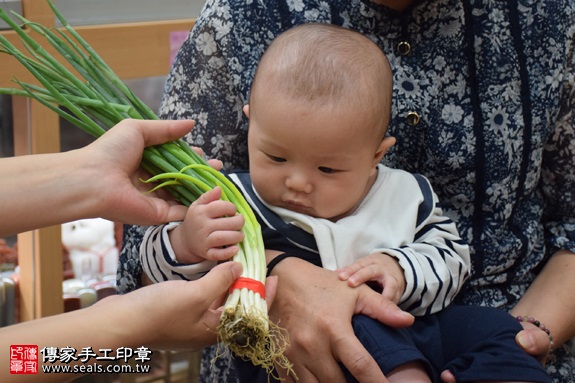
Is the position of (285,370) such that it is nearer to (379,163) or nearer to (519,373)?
(519,373)

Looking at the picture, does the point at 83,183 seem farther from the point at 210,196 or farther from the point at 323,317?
the point at 323,317

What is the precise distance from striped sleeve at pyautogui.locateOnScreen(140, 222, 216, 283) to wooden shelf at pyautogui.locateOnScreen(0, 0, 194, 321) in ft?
3.17

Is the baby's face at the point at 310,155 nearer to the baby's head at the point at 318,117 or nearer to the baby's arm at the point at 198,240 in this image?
the baby's head at the point at 318,117

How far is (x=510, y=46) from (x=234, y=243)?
31.5 inches

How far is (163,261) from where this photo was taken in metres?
1.44

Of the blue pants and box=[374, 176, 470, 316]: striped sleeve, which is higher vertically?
box=[374, 176, 470, 316]: striped sleeve

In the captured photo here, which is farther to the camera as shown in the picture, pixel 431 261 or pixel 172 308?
pixel 431 261

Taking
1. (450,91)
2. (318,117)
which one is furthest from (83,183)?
(450,91)

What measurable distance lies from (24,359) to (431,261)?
0.75m

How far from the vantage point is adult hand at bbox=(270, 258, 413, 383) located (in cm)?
132

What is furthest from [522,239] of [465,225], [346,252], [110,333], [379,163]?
[110,333]

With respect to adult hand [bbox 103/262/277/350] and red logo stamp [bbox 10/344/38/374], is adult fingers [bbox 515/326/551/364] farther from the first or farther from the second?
red logo stamp [bbox 10/344/38/374]

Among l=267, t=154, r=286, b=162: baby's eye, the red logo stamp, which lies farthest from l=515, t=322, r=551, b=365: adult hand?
the red logo stamp

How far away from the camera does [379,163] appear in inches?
65.6
